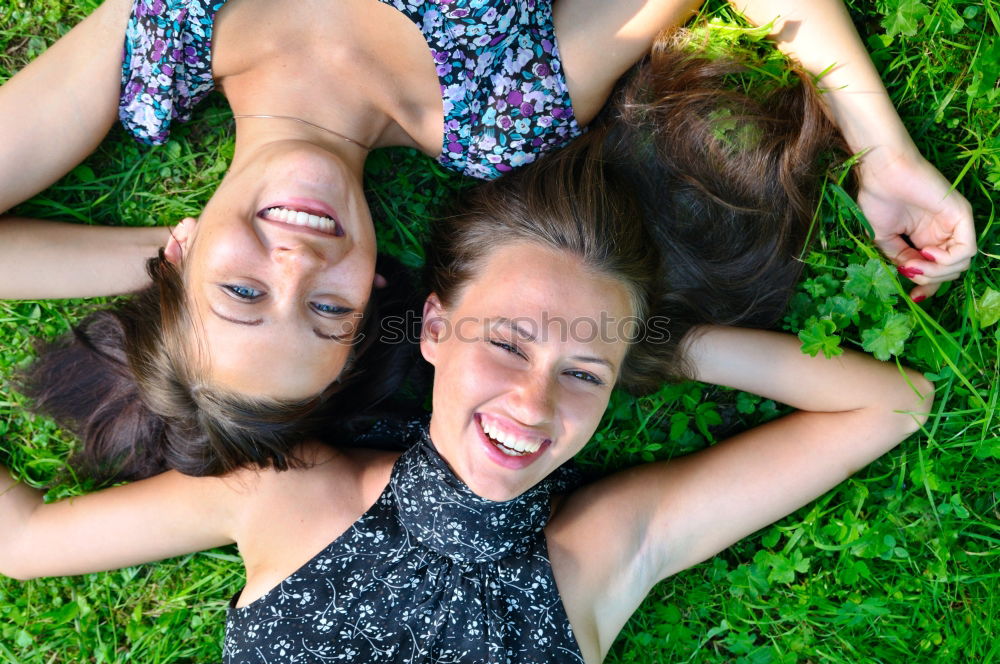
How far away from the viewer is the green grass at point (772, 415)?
3334 mm

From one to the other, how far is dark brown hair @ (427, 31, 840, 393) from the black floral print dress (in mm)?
803

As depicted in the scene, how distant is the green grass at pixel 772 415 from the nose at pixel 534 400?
0.98 meters

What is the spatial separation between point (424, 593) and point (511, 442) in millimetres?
833

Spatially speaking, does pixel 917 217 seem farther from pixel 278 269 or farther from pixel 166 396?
pixel 166 396

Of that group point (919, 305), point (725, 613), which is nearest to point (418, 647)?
point (725, 613)

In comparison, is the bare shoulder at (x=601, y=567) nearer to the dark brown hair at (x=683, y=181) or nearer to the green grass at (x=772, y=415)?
the green grass at (x=772, y=415)

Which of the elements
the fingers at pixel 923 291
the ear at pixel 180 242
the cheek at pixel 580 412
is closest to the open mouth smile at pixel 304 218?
the ear at pixel 180 242

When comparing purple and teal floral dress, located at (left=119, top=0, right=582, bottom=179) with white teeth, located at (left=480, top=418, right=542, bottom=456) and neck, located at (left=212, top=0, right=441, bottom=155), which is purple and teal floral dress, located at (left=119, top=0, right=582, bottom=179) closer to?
neck, located at (left=212, top=0, right=441, bottom=155)

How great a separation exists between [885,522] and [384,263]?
252cm

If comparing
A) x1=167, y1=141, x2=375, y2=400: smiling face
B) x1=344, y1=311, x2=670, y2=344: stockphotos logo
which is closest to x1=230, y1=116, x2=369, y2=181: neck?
x1=167, y1=141, x2=375, y2=400: smiling face

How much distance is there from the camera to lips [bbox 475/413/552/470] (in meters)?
2.70

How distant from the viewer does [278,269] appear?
2549 millimetres

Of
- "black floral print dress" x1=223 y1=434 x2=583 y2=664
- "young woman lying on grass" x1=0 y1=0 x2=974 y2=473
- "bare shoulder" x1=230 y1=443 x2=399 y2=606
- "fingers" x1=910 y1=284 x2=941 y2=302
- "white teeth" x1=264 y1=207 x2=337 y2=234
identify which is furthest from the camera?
"fingers" x1=910 y1=284 x2=941 y2=302

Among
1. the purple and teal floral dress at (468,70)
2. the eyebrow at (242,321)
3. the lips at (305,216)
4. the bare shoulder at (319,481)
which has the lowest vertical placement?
the bare shoulder at (319,481)
